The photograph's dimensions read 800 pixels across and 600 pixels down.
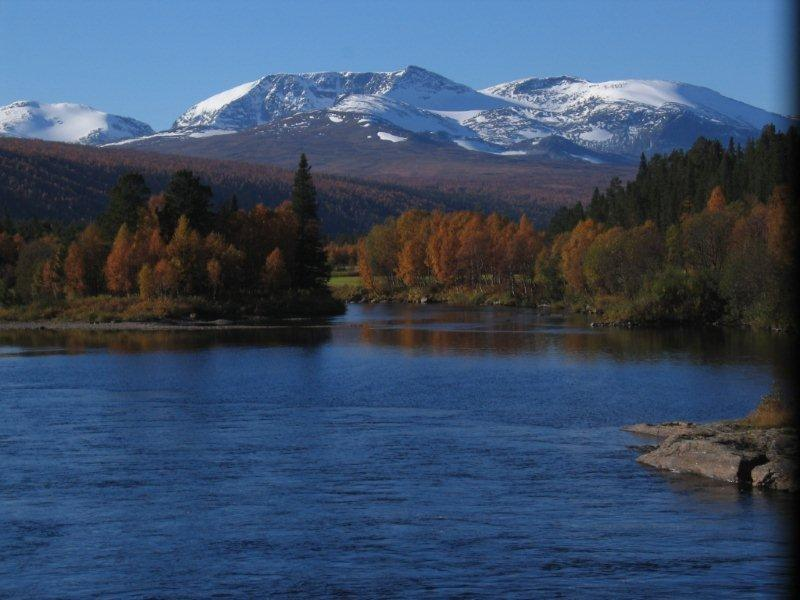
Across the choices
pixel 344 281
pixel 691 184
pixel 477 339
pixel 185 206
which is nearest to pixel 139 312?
pixel 185 206

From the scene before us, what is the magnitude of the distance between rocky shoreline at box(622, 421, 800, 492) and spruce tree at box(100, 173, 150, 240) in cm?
8042

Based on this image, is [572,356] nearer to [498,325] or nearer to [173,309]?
[498,325]

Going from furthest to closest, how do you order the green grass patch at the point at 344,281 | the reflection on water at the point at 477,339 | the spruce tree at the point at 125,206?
the green grass patch at the point at 344,281
the spruce tree at the point at 125,206
the reflection on water at the point at 477,339

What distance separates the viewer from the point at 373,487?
95.6 ft

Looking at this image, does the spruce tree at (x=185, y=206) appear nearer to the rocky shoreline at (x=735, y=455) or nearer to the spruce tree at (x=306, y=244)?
the spruce tree at (x=306, y=244)

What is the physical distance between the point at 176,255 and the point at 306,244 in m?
18.8

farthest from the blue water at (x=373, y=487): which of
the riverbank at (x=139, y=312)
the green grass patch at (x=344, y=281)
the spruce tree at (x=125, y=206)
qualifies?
the green grass patch at (x=344, y=281)

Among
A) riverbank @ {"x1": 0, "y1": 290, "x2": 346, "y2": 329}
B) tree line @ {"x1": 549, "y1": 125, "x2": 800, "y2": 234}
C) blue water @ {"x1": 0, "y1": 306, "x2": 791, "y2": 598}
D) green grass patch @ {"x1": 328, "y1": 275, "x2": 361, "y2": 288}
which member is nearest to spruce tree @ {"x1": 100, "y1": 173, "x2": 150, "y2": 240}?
riverbank @ {"x1": 0, "y1": 290, "x2": 346, "y2": 329}

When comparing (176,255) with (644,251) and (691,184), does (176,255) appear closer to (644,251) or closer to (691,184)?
(644,251)

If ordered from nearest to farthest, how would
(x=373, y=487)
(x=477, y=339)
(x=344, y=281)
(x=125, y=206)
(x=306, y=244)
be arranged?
1. (x=373, y=487)
2. (x=477, y=339)
3. (x=125, y=206)
4. (x=306, y=244)
5. (x=344, y=281)

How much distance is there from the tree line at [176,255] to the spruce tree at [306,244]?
0.10 metres

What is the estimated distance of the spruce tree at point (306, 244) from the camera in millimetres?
112294

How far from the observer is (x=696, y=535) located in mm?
24375

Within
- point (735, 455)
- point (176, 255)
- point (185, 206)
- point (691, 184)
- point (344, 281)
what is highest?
point (691, 184)
